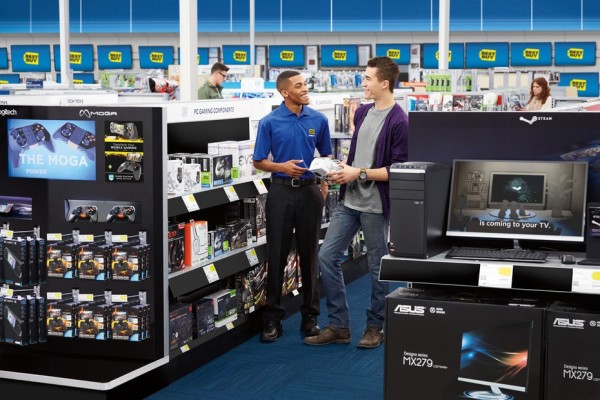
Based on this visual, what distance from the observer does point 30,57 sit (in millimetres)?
21016

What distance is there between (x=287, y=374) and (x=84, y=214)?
1.45 meters

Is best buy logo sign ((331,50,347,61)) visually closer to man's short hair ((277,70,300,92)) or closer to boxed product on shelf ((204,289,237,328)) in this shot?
man's short hair ((277,70,300,92))

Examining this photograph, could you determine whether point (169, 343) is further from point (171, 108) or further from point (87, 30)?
point (87, 30)

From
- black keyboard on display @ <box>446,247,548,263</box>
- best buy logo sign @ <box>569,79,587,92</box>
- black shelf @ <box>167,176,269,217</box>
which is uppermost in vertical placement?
best buy logo sign @ <box>569,79,587,92</box>

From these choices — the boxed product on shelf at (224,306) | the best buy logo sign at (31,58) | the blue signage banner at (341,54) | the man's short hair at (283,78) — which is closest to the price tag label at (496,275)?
the boxed product on shelf at (224,306)

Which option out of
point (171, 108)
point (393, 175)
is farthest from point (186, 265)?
point (393, 175)

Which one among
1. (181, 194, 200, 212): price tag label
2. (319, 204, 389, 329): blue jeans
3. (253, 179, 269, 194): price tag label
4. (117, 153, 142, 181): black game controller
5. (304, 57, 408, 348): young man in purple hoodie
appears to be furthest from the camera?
(253, 179, 269, 194): price tag label

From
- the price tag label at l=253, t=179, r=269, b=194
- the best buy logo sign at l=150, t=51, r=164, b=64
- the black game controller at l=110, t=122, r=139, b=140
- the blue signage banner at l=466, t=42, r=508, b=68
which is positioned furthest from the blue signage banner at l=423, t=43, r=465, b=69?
the black game controller at l=110, t=122, r=139, b=140

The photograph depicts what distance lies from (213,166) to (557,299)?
2642 mm

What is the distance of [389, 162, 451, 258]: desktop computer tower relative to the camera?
12.1ft

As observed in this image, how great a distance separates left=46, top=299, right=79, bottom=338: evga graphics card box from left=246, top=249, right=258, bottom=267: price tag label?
4.83ft

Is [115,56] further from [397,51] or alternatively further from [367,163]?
[367,163]

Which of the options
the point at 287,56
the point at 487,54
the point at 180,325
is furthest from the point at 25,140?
the point at 287,56

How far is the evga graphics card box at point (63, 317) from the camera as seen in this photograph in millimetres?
5168
